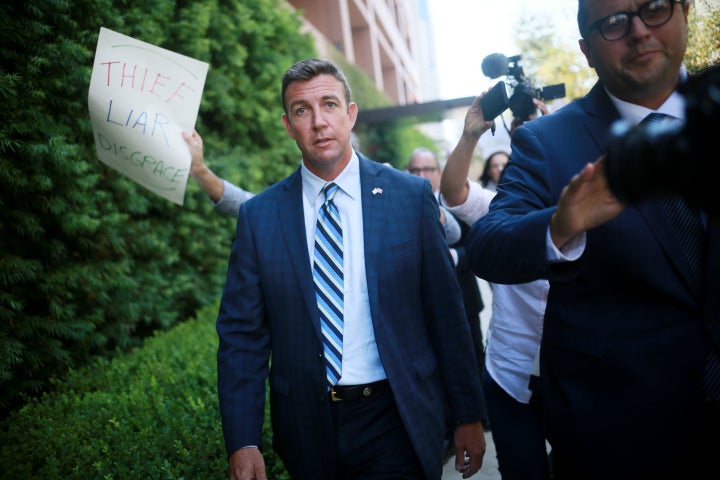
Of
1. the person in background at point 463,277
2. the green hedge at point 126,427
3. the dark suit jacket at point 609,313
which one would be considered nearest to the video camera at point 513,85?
the dark suit jacket at point 609,313

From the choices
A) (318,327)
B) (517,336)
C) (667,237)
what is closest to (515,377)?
(517,336)

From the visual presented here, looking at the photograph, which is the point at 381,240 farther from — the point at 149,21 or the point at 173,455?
the point at 149,21

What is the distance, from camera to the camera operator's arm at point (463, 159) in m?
2.44

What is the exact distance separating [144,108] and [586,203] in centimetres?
226

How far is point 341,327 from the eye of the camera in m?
2.07

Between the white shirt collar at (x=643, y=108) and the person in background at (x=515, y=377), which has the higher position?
the white shirt collar at (x=643, y=108)

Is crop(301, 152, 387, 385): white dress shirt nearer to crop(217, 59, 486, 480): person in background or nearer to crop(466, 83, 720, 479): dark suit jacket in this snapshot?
crop(217, 59, 486, 480): person in background

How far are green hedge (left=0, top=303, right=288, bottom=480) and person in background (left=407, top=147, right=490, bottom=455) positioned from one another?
179cm

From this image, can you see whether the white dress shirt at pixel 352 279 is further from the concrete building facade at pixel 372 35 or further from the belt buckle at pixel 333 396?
the concrete building facade at pixel 372 35

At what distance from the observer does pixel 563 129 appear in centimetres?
151

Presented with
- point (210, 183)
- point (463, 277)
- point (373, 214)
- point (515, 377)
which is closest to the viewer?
point (373, 214)

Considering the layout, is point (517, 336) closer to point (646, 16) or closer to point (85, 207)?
point (646, 16)

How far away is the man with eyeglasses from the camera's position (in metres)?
1.30

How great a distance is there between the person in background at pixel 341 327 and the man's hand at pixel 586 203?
1.03 meters
